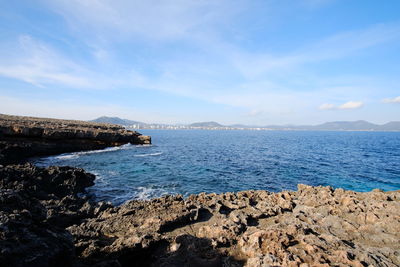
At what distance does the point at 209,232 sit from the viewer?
27.6ft


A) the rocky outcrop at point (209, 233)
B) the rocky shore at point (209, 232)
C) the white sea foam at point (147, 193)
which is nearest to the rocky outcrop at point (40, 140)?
the white sea foam at point (147, 193)

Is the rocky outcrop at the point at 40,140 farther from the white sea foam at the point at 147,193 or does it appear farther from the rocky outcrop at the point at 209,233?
the rocky outcrop at the point at 209,233


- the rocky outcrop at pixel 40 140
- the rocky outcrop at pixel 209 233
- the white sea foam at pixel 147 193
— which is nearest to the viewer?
the rocky outcrop at pixel 209 233

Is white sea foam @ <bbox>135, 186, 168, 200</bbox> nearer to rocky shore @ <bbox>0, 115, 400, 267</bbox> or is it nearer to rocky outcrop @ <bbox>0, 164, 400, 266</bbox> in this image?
rocky shore @ <bbox>0, 115, 400, 267</bbox>

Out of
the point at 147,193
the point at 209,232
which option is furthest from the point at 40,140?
the point at 209,232

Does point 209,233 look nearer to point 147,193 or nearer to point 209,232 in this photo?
point 209,232

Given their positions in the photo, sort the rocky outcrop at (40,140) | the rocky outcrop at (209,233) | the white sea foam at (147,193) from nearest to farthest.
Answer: the rocky outcrop at (209,233)
the white sea foam at (147,193)
the rocky outcrop at (40,140)

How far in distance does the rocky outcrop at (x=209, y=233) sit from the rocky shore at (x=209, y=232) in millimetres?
27

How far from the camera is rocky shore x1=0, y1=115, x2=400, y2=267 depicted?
16.6 feet

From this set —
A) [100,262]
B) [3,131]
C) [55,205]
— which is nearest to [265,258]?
[100,262]

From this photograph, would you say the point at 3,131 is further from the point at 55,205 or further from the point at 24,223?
the point at 24,223

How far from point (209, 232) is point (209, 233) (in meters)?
0.05

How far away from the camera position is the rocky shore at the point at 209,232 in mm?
5070

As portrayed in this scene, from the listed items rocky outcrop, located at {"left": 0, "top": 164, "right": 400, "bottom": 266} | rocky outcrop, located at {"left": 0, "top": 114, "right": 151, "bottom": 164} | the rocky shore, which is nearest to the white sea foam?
the rocky shore
